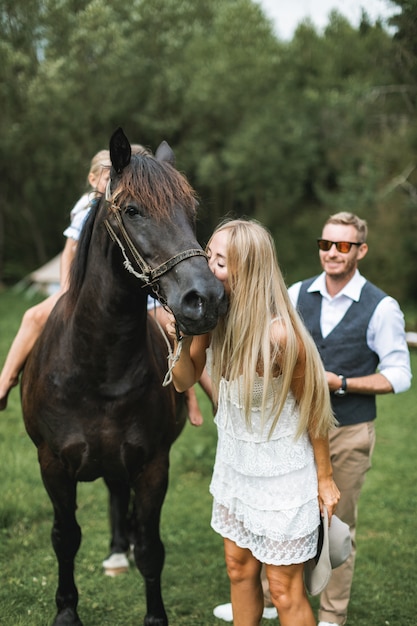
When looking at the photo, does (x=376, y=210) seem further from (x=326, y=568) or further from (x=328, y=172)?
(x=326, y=568)

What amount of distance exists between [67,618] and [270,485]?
66.5 inches

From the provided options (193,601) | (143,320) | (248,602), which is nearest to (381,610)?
(193,601)

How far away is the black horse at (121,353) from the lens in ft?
8.59

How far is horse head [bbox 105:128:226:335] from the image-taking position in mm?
2414

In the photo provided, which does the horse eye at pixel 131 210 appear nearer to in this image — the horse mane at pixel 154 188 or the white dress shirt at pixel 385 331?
the horse mane at pixel 154 188

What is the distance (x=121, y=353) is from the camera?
308 centimetres

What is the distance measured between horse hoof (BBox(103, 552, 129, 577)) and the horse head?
2.66m

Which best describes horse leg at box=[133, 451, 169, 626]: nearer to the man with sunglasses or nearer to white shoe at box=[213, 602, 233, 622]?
white shoe at box=[213, 602, 233, 622]

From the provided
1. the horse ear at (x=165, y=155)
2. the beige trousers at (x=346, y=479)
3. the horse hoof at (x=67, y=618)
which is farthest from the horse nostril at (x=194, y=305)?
the horse hoof at (x=67, y=618)

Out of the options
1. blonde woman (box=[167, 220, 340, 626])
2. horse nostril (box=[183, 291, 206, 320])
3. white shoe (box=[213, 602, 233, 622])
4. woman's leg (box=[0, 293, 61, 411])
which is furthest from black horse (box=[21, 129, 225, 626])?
white shoe (box=[213, 602, 233, 622])

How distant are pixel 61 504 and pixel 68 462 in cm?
32

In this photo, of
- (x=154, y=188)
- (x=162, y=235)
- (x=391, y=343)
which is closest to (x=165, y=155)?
(x=154, y=188)

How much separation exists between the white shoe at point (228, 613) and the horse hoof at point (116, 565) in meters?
0.92

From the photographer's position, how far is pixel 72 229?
152 inches
